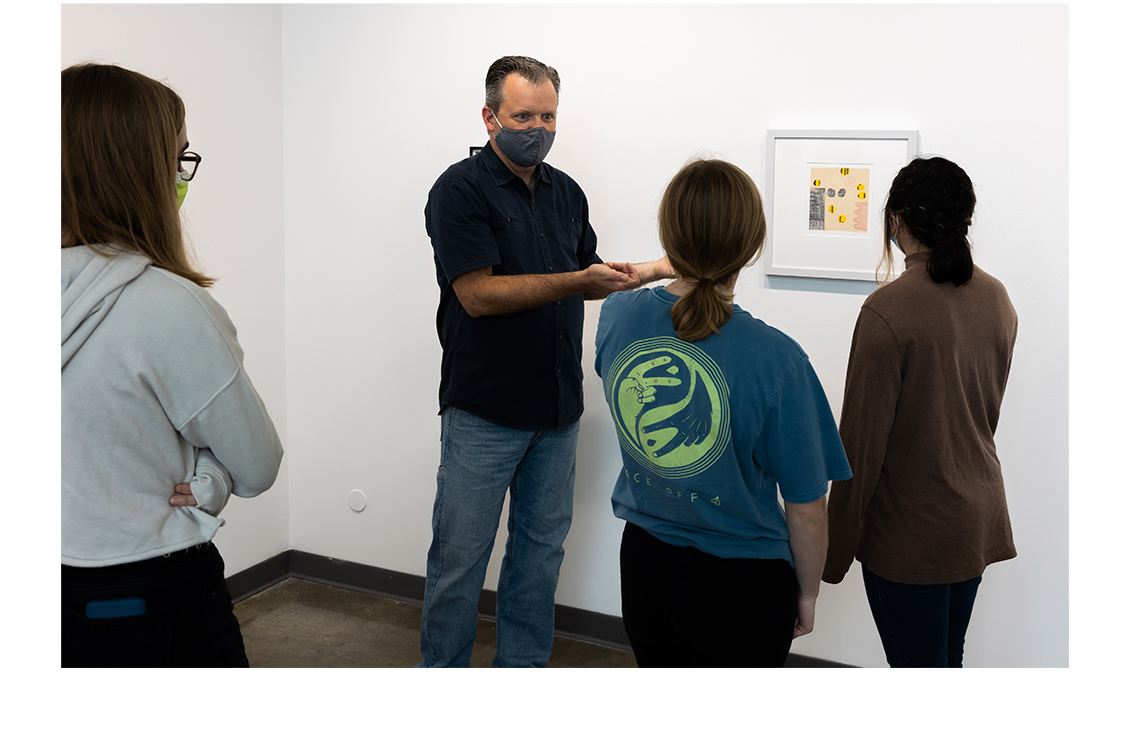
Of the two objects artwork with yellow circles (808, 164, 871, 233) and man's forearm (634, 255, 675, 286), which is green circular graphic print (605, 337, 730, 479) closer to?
man's forearm (634, 255, 675, 286)

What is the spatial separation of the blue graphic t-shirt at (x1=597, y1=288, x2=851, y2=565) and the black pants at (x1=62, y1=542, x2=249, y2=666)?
2.59 ft

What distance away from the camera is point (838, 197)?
8.03ft

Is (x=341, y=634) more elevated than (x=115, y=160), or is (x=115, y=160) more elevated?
(x=115, y=160)

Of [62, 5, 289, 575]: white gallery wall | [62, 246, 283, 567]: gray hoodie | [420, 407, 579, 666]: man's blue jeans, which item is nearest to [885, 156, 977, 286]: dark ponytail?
[420, 407, 579, 666]: man's blue jeans

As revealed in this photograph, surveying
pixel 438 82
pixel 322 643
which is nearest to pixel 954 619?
pixel 322 643

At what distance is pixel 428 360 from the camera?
10.4 feet

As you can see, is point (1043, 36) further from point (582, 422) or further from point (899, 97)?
point (582, 422)

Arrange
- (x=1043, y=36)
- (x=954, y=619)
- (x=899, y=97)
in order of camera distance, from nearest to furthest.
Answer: (x=954, y=619) → (x=1043, y=36) → (x=899, y=97)

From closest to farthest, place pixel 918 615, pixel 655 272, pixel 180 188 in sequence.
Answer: pixel 180 188
pixel 918 615
pixel 655 272

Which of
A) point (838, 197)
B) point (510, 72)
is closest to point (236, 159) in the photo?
point (510, 72)

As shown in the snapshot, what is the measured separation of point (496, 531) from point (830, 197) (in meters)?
1.42

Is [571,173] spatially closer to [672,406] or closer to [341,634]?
[672,406]

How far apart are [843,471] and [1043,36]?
4.93 feet

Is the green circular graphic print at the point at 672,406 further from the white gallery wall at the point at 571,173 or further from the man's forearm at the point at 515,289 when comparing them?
the white gallery wall at the point at 571,173
